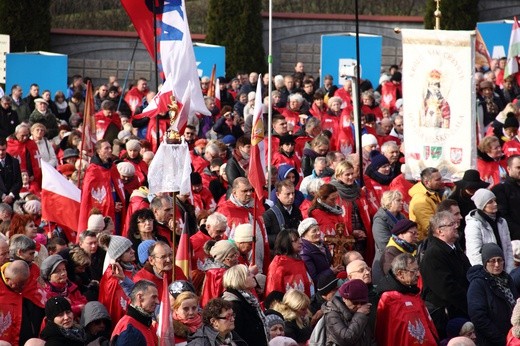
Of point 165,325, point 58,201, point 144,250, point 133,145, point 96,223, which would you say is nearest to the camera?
point 165,325

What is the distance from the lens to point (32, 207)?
1541 cm

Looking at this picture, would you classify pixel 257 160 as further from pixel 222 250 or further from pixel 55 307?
pixel 55 307

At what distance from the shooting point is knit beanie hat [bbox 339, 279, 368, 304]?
1095cm

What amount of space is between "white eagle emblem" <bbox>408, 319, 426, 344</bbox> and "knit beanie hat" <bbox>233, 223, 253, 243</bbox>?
2104mm

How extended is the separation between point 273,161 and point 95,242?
209 inches

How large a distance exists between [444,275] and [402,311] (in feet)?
4.41

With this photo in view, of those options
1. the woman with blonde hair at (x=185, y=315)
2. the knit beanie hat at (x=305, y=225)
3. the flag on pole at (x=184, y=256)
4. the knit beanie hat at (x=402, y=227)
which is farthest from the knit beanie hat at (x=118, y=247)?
the knit beanie hat at (x=402, y=227)

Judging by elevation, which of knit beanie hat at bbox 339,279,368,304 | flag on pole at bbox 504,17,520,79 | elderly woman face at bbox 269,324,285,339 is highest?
flag on pole at bbox 504,17,520,79

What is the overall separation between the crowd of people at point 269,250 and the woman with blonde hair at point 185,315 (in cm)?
1

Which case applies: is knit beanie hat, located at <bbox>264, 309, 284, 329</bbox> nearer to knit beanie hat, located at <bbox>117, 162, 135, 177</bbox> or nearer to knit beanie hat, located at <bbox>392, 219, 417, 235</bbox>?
knit beanie hat, located at <bbox>392, 219, 417, 235</bbox>

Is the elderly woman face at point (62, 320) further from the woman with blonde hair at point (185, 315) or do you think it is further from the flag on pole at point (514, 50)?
the flag on pole at point (514, 50)

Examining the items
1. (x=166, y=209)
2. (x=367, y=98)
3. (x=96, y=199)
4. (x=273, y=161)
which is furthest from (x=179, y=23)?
(x=367, y=98)

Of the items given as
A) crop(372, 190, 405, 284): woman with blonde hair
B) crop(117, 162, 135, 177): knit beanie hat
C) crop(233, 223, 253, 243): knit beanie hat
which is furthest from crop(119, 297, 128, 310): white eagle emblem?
→ crop(117, 162, 135, 177): knit beanie hat

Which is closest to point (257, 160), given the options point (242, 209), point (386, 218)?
point (242, 209)
